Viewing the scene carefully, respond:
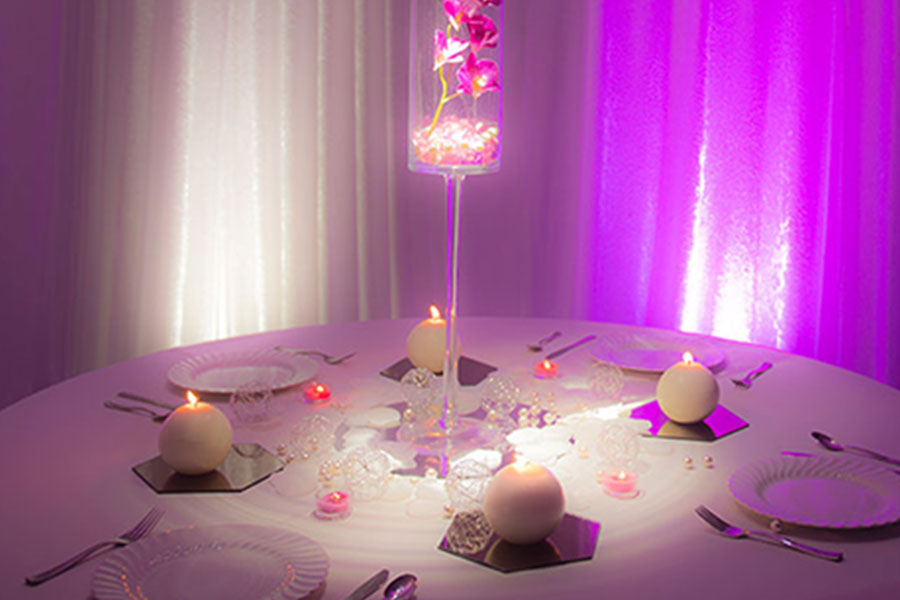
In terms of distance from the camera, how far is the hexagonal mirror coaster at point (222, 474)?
1.04 m

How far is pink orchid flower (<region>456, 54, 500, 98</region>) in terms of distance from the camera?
4.09ft

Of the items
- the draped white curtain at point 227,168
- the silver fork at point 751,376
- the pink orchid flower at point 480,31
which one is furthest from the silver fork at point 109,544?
the draped white curtain at point 227,168

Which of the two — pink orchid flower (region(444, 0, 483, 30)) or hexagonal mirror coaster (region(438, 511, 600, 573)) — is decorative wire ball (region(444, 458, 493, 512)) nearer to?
hexagonal mirror coaster (region(438, 511, 600, 573))

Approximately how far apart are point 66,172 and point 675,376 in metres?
2.01

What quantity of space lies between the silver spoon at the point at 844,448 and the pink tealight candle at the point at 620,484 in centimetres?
28

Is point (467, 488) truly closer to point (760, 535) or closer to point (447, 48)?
point (760, 535)

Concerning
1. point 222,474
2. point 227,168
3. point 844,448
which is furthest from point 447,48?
point 227,168

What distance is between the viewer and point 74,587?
0.81m

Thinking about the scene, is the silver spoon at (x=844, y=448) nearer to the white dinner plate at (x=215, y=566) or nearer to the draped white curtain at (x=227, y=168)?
Result: the white dinner plate at (x=215, y=566)

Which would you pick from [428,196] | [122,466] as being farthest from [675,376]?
[428,196]

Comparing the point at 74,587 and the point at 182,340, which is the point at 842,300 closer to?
the point at 182,340

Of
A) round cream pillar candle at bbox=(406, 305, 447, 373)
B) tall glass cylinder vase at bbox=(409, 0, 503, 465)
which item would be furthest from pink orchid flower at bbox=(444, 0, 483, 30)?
round cream pillar candle at bbox=(406, 305, 447, 373)

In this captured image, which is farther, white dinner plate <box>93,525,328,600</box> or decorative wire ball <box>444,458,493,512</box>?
decorative wire ball <box>444,458,493,512</box>

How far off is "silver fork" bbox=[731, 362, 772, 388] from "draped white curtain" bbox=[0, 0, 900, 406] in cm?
124
